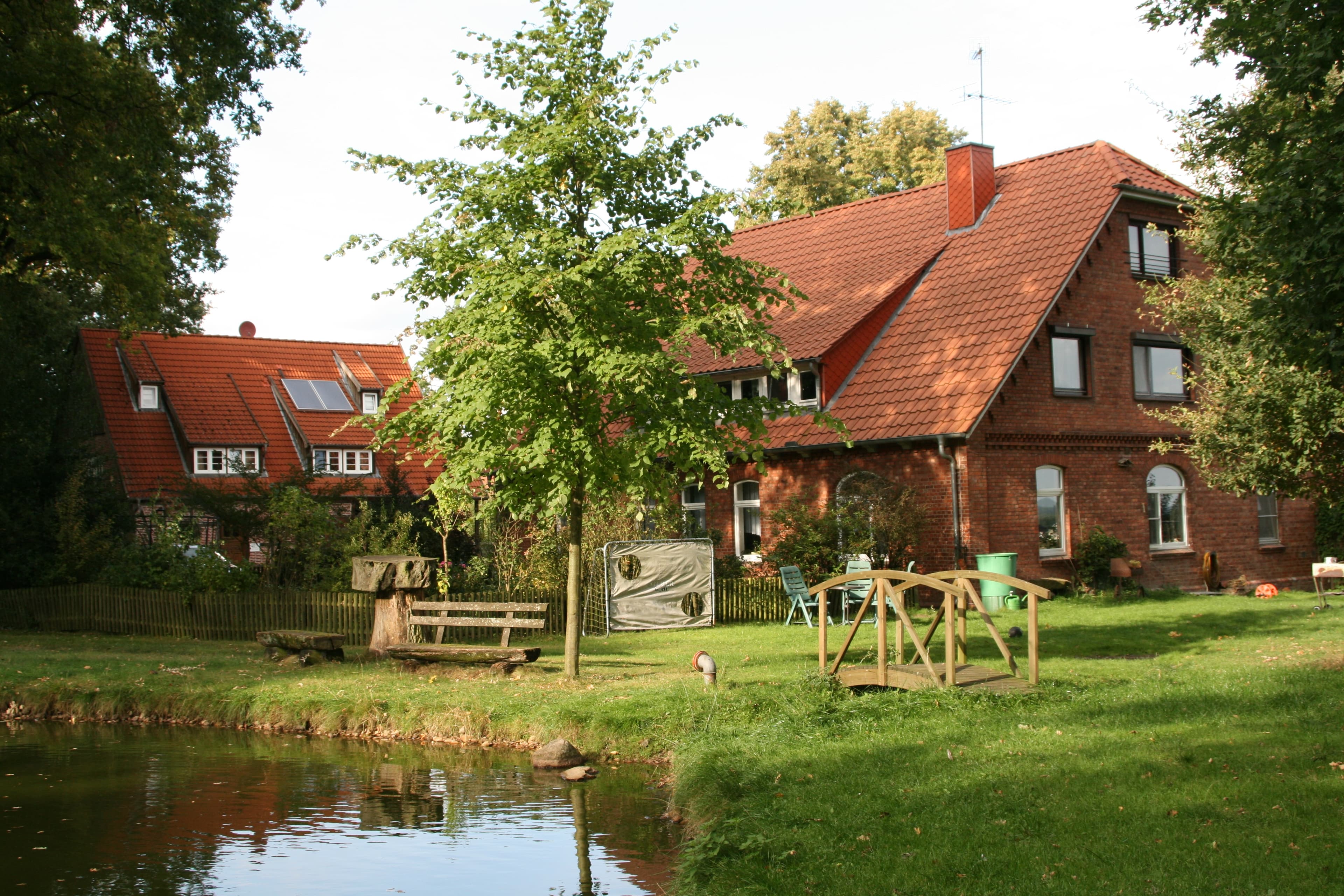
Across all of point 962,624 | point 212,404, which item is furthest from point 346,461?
point 962,624

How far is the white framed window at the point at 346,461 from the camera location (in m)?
39.6

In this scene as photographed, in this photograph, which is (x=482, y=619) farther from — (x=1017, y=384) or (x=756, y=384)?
(x=1017, y=384)

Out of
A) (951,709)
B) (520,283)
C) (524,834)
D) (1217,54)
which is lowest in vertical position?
(524,834)

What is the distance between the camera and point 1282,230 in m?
9.23

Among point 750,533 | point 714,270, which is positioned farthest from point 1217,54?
point 750,533

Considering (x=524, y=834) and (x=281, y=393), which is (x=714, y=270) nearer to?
(x=524, y=834)

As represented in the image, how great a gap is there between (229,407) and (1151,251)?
28.6 m

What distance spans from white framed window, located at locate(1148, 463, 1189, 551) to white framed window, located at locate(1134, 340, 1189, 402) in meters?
1.70

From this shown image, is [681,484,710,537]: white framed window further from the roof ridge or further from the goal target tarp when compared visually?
the roof ridge

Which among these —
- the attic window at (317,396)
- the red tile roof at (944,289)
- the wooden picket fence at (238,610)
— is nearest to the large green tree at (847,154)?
the red tile roof at (944,289)

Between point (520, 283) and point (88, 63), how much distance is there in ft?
45.1

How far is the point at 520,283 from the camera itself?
41.7 ft

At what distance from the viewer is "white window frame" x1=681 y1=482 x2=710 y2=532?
2814cm

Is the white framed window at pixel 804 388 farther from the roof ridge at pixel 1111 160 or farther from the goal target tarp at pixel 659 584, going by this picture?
the roof ridge at pixel 1111 160
